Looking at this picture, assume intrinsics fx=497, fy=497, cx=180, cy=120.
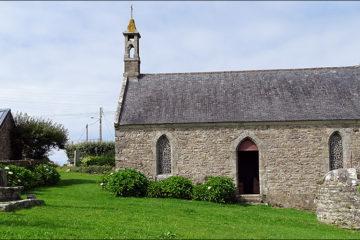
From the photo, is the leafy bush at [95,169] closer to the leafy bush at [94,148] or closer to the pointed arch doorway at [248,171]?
the leafy bush at [94,148]

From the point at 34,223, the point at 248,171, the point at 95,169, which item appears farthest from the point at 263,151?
the point at 95,169

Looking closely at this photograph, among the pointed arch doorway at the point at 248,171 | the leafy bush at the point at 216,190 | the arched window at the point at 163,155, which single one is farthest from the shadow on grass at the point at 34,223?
the pointed arch doorway at the point at 248,171

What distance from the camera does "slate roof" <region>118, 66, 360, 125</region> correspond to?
2705 centimetres

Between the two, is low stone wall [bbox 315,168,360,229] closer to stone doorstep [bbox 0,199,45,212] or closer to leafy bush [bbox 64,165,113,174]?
stone doorstep [bbox 0,199,45,212]

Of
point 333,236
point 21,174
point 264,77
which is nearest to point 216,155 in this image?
point 264,77

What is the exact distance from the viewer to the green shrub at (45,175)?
26.8m

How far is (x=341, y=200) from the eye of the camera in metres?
17.0

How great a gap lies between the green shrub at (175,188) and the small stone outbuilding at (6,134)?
39.9 ft

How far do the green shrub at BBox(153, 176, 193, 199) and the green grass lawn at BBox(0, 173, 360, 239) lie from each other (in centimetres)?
274

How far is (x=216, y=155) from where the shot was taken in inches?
1052

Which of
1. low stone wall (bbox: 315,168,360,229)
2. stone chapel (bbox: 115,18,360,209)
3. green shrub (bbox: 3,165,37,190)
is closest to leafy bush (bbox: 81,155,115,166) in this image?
stone chapel (bbox: 115,18,360,209)

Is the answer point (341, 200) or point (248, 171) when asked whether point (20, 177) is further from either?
Result: point (341, 200)

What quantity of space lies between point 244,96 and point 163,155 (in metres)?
5.83

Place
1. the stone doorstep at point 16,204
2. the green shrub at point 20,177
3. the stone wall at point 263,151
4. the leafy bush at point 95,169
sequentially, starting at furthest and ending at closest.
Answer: the leafy bush at point 95,169, the stone wall at point 263,151, the green shrub at point 20,177, the stone doorstep at point 16,204
